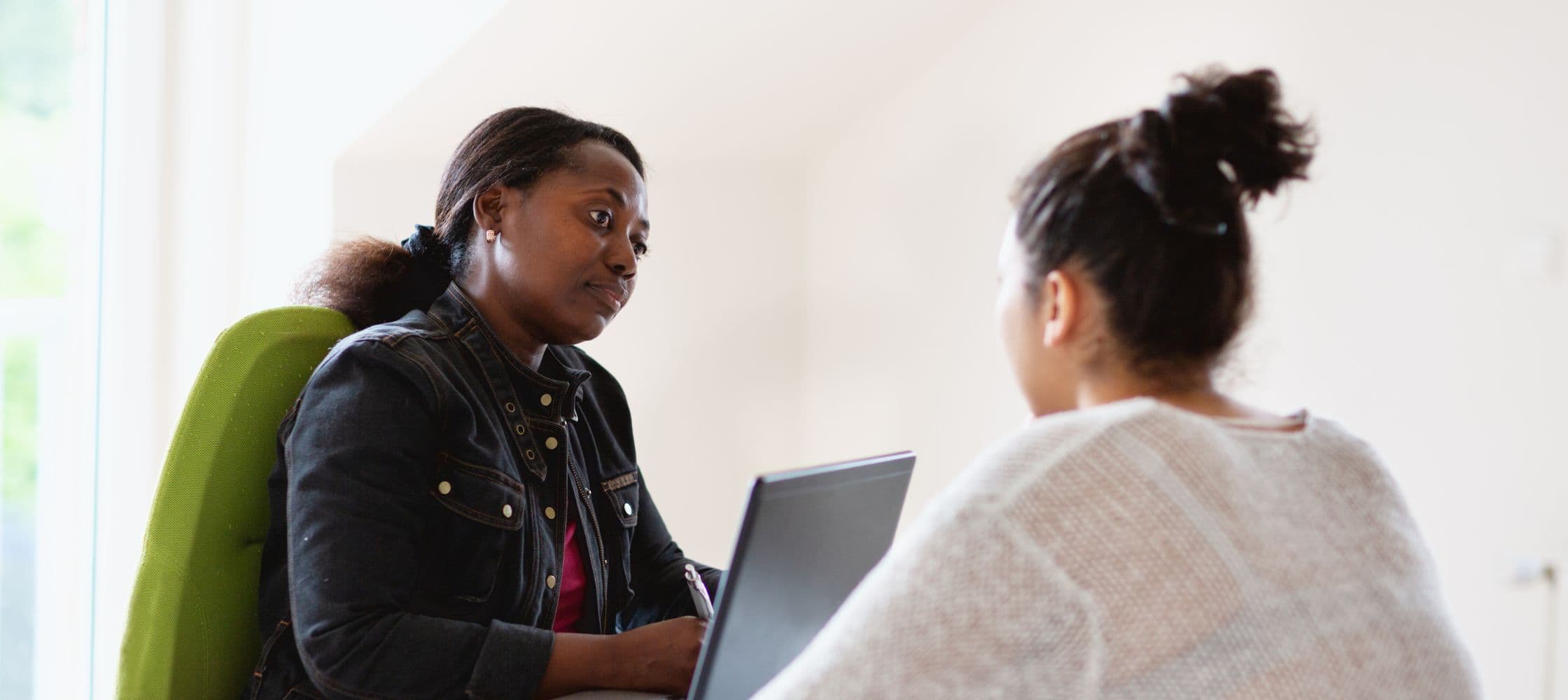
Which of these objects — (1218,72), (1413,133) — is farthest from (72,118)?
(1413,133)

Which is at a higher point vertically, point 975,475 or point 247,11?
point 247,11

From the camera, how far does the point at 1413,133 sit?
190cm

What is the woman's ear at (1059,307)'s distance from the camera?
32.3 inches

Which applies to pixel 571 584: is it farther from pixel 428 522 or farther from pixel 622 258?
pixel 622 258

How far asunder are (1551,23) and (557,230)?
136 cm

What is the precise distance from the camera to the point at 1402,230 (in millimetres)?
1916

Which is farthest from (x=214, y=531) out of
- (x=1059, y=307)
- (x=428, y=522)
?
(x=1059, y=307)

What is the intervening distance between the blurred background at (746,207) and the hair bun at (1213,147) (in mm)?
950

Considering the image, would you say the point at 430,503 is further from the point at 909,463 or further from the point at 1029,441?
the point at 1029,441

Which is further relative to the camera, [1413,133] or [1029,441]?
[1413,133]

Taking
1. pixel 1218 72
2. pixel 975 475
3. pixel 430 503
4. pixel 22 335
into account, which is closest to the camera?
pixel 975 475

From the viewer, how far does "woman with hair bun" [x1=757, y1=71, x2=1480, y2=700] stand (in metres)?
0.68

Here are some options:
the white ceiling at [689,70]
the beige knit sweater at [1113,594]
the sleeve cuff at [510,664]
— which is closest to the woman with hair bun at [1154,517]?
the beige knit sweater at [1113,594]

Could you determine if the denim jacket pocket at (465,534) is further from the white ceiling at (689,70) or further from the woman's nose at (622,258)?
the white ceiling at (689,70)
